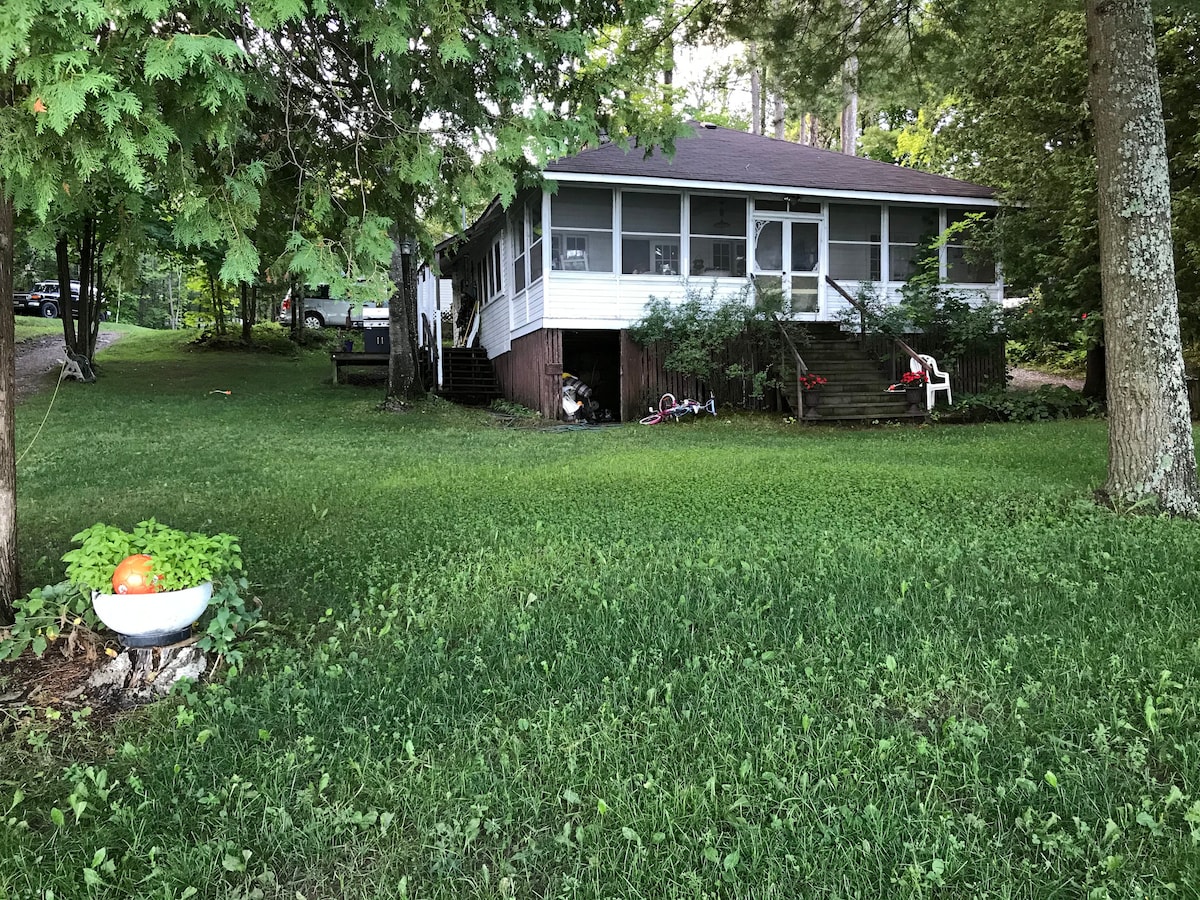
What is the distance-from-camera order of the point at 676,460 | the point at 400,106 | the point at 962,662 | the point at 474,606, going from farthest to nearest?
the point at 676,460 < the point at 400,106 < the point at 474,606 < the point at 962,662

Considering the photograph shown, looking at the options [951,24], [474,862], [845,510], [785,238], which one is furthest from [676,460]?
[785,238]

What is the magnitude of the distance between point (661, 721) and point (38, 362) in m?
23.3

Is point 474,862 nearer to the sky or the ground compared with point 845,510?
nearer to the ground

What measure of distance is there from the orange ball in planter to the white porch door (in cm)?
1409

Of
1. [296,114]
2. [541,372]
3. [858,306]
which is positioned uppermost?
[858,306]

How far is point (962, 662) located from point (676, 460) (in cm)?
599

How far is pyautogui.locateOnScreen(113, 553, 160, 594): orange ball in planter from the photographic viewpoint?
3080 mm

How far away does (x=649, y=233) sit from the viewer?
598 inches

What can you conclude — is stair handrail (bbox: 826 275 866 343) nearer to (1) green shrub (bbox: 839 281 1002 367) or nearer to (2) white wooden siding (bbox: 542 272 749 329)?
(1) green shrub (bbox: 839 281 1002 367)

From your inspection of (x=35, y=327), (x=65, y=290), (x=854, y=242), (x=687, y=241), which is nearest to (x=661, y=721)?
(x=687, y=241)

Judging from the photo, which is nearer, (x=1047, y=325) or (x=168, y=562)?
(x=168, y=562)

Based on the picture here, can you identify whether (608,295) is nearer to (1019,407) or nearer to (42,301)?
(1019,407)

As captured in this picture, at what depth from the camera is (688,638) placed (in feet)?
11.3

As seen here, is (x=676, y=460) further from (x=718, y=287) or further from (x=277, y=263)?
(x=718, y=287)
